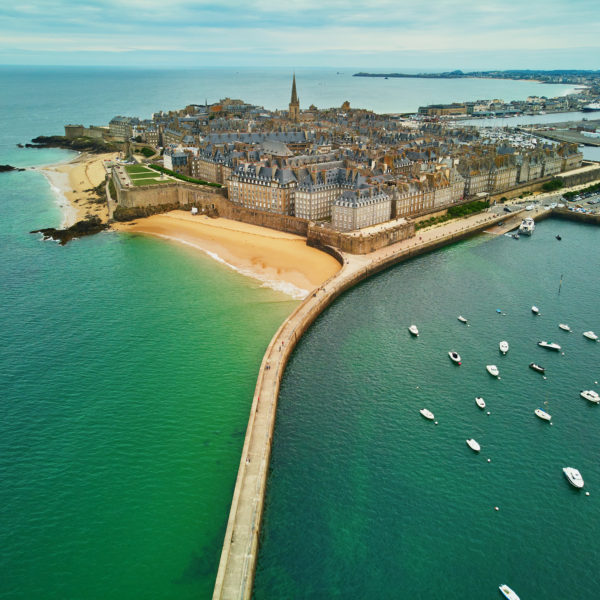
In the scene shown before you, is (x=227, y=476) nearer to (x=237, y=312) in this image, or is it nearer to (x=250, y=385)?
(x=250, y=385)

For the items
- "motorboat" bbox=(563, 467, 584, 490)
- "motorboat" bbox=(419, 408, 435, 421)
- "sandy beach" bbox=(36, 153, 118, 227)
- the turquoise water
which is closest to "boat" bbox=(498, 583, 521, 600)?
the turquoise water

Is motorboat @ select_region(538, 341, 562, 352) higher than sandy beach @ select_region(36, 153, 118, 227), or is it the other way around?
sandy beach @ select_region(36, 153, 118, 227)

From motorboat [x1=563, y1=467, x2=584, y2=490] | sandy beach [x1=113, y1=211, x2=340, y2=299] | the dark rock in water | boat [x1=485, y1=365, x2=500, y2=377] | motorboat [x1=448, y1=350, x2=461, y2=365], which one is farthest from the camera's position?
the dark rock in water

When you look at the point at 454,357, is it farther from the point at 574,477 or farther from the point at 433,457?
the point at 574,477

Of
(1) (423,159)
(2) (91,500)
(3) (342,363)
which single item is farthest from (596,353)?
(1) (423,159)

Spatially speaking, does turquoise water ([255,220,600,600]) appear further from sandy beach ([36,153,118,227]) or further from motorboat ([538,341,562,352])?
sandy beach ([36,153,118,227])

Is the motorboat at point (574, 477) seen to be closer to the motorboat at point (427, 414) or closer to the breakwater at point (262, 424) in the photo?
the motorboat at point (427, 414)

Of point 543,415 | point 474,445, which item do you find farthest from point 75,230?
point 543,415
